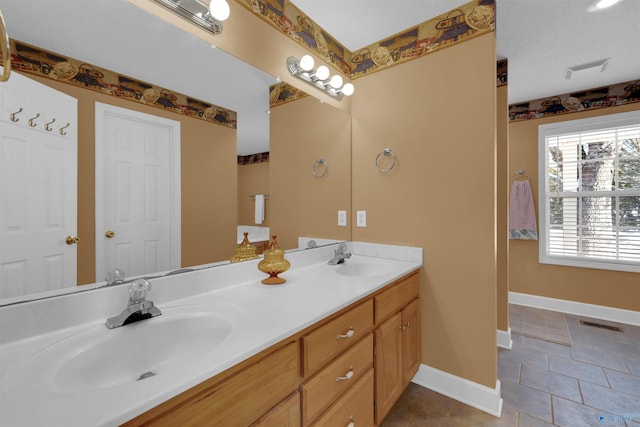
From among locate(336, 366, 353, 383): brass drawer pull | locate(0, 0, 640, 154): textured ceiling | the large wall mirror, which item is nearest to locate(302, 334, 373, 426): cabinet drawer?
locate(336, 366, 353, 383): brass drawer pull

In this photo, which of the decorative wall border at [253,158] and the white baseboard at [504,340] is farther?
the white baseboard at [504,340]

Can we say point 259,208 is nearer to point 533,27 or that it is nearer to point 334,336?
point 334,336

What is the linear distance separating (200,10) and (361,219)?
5.29 feet

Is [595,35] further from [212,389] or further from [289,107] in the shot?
[212,389]

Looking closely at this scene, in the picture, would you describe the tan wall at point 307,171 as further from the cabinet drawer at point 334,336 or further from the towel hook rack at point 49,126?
the towel hook rack at point 49,126

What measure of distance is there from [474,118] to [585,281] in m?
2.79

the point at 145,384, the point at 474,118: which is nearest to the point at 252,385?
the point at 145,384

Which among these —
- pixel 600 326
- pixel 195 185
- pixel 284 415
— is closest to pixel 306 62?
pixel 195 185

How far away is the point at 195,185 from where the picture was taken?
1230 millimetres

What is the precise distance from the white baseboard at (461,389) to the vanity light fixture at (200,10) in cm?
240

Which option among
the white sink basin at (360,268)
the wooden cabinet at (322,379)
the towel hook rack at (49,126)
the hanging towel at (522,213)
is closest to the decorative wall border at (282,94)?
the towel hook rack at (49,126)

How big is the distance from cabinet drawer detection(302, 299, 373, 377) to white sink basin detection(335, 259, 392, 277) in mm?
575

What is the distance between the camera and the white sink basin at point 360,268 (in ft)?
6.18

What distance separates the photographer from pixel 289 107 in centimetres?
178
